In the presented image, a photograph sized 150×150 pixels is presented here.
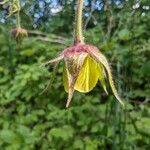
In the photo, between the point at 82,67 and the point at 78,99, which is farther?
the point at 78,99

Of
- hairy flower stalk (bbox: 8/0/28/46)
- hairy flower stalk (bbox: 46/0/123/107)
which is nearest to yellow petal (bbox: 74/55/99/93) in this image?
hairy flower stalk (bbox: 46/0/123/107)

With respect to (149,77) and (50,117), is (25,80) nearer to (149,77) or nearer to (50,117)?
(50,117)

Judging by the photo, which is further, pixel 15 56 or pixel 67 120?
pixel 15 56

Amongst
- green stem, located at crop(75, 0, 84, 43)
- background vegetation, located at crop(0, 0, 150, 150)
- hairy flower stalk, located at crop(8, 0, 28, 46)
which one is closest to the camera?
green stem, located at crop(75, 0, 84, 43)

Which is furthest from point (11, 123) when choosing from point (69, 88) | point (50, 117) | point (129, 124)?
point (69, 88)

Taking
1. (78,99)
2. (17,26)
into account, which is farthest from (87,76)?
(78,99)

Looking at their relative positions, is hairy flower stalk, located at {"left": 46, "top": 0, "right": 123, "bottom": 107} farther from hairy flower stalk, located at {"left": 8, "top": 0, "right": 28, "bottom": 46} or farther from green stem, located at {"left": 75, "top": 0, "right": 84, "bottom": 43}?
hairy flower stalk, located at {"left": 8, "top": 0, "right": 28, "bottom": 46}

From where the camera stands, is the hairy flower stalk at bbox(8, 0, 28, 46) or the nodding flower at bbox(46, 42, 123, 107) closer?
the nodding flower at bbox(46, 42, 123, 107)

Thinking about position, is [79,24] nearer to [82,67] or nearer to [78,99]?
[82,67]
